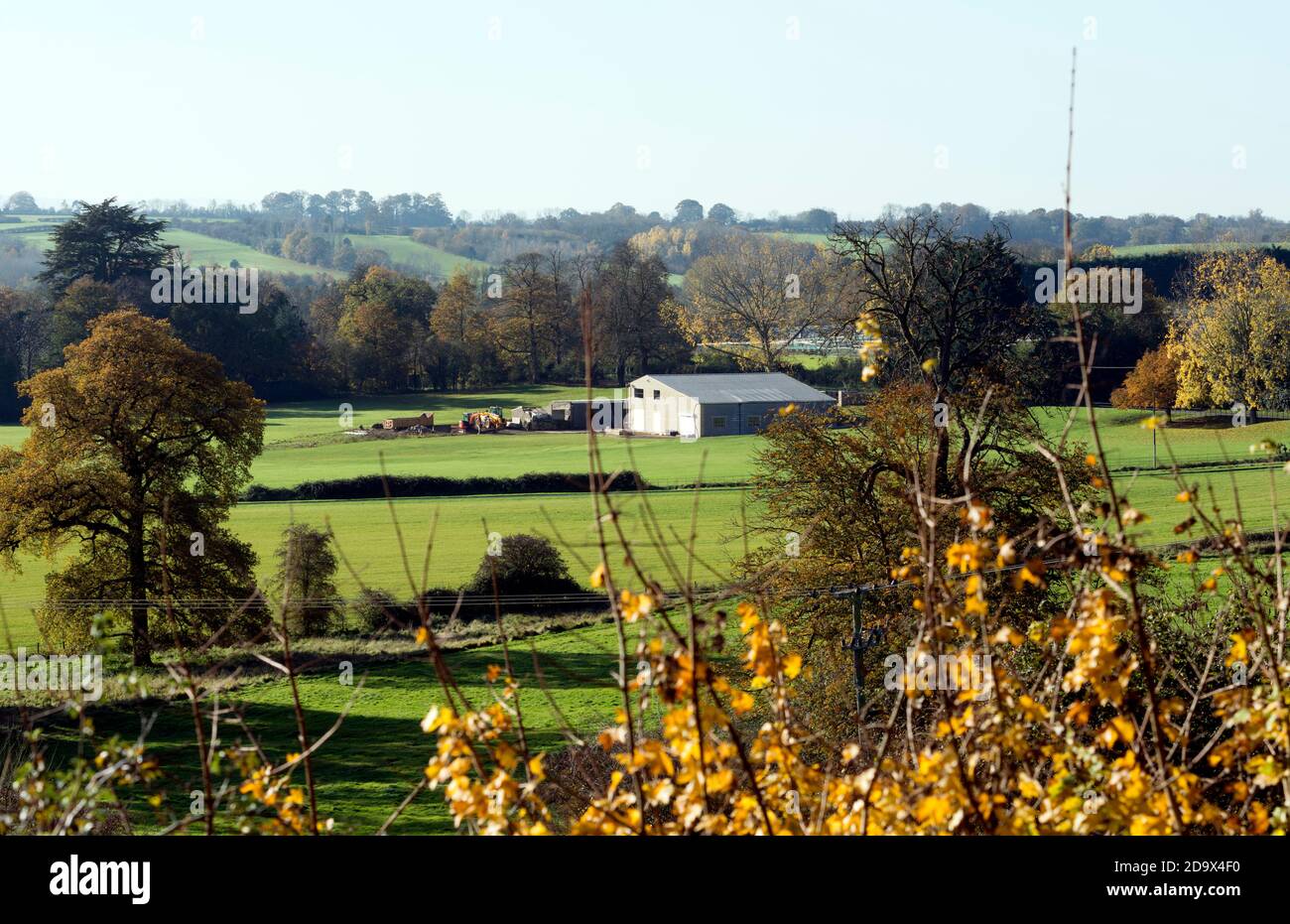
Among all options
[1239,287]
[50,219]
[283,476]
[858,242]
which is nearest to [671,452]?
[283,476]

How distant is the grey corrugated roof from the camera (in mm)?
73375

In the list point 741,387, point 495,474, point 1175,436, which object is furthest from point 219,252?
point 1175,436

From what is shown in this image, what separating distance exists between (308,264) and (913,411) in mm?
135785

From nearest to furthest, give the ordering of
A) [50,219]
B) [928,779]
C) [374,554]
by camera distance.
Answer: [928,779] < [374,554] < [50,219]

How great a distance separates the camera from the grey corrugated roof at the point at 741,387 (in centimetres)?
7338

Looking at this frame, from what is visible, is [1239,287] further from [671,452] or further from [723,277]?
[723,277]

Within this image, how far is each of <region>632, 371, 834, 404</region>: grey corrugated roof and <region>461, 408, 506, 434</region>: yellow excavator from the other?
8.51 m

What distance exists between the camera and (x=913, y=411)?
23656mm

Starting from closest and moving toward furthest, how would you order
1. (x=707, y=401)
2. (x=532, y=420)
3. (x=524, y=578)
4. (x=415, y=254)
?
(x=524, y=578) → (x=707, y=401) → (x=532, y=420) → (x=415, y=254)

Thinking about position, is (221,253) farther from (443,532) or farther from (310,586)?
(310,586)

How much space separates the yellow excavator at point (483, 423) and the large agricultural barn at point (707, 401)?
278 inches

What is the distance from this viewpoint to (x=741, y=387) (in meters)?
76.0

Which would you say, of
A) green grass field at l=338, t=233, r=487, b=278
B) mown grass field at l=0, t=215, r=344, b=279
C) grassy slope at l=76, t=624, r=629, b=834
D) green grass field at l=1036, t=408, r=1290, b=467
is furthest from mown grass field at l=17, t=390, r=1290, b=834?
green grass field at l=338, t=233, r=487, b=278

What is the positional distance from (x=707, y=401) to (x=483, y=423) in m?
12.0
